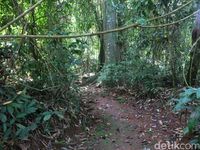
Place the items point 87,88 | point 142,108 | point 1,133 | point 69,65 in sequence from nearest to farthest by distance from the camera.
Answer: point 1,133
point 69,65
point 142,108
point 87,88

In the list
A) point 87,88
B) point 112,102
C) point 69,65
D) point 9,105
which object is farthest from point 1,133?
point 87,88

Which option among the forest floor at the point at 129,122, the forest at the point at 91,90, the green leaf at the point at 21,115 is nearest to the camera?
the green leaf at the point at 21,115

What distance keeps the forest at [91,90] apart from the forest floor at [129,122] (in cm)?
1

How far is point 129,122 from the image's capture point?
4973mm

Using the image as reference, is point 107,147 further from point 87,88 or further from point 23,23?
point 87,88

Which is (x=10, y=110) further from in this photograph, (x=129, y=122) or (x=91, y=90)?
(x=91, y=90)

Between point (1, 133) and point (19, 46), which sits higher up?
point (19, 46)

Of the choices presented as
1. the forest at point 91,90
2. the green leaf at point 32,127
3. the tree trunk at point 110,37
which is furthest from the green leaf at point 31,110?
the tree trunk at point 110,37

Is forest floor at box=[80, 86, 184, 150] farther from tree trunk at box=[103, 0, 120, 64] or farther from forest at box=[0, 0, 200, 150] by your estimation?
tree trunk at box=[103, 0, 120, 64]

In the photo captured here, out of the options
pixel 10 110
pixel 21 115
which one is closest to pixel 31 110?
pixel 21 115

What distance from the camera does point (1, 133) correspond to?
12.1 ft

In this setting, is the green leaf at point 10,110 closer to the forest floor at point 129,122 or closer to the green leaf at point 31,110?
the green leaf at point 31,110

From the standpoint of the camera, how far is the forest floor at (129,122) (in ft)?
14.0

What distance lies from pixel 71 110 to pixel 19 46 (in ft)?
3.82
